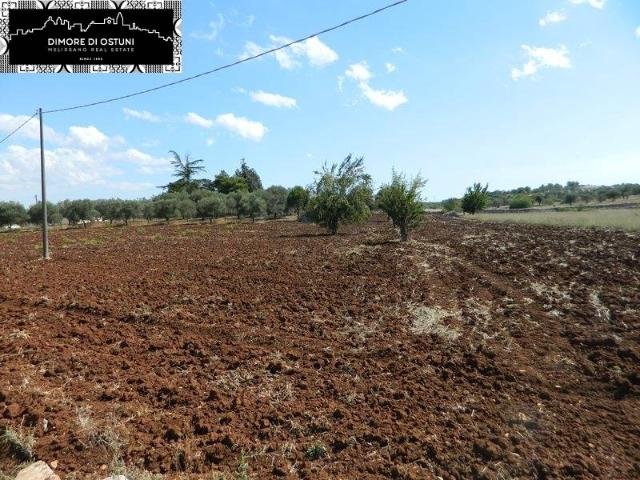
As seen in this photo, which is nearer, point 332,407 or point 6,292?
point 332,407

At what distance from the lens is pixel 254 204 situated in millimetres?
67875

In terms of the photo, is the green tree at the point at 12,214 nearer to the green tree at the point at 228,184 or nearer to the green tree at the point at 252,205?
the green tree at the point at 252,205

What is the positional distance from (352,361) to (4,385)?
5013 millimetres

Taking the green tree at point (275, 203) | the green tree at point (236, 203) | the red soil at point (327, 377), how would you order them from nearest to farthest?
the red soil at point (327, 377), the green tree at point (236, 203), the green tree at point (275, 203)

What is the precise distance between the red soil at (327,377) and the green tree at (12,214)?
194 ft

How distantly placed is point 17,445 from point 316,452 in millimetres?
3117

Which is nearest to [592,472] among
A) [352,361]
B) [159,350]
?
[352,361]

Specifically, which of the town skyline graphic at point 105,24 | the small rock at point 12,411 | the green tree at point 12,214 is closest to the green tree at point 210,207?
the green tree at point 12,214

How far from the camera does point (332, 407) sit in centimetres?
488

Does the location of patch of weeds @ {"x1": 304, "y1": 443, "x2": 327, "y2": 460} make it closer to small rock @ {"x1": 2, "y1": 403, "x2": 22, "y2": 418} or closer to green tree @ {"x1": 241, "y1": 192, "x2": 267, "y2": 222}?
small rock @ {"x1": 2, "y1": 403, "x2": 22, "y2": 418}

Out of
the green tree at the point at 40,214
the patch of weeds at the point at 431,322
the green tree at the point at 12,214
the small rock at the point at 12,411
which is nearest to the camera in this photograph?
the small rock at the point at 12,411

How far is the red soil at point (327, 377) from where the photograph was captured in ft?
13.0

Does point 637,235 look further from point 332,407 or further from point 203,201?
point 203,201

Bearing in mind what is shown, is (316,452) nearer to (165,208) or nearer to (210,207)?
(210,207)
